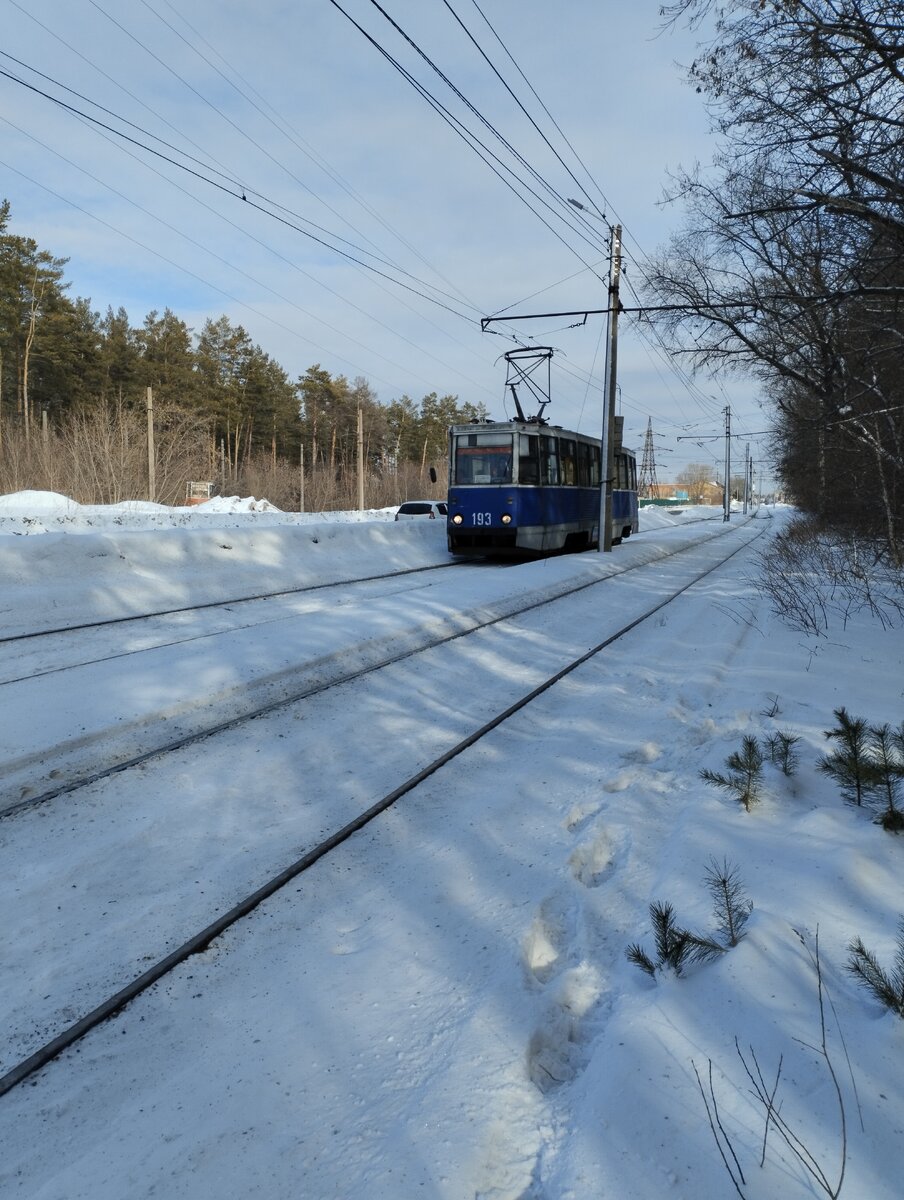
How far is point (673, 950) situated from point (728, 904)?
0.94 ft

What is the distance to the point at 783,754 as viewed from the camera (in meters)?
4.39

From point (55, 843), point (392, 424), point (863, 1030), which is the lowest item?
point (55, 843)

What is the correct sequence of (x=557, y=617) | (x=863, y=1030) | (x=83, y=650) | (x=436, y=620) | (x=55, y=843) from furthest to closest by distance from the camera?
(x=557, y=617), (x=436, y=620), (x=83, y=650), (x=55, y=843), (x=863, y=1030)

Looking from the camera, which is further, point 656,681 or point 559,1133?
point 656,681

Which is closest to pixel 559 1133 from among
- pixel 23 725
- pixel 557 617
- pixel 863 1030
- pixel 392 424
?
pixel 863 1030

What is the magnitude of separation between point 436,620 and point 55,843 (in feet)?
20.7

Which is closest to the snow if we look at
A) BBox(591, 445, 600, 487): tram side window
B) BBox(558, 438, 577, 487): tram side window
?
BBox(558, 438, 577, 487): tram side window

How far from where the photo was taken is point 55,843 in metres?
3.90

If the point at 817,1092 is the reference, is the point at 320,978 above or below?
below

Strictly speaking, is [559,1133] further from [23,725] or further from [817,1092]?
[23,725]

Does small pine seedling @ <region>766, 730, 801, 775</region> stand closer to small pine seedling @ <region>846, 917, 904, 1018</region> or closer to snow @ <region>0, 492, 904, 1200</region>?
snow @ <region>0, 492, 904, 1200</region>

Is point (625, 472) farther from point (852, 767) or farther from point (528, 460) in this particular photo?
point (852, 767)

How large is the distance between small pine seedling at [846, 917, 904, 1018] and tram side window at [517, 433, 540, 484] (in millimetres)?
15697

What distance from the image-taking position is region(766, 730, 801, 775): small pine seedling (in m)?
4.37
